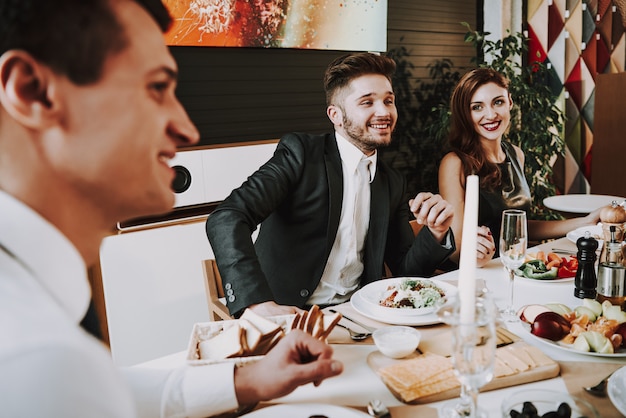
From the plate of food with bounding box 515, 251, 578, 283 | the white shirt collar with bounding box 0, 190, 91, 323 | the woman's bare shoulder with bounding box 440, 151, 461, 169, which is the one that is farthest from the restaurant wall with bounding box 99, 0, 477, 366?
the white shirt collar with bounding box 0, 190, 91, 323

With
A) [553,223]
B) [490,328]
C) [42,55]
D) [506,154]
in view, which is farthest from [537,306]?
[506,154]

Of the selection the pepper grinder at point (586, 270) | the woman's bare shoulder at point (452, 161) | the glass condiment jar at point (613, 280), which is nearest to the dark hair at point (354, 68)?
the woman's bare shoulder at point (452, 161)

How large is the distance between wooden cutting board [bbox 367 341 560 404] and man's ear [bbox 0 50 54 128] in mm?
776

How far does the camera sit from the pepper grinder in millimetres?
1514

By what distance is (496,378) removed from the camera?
1.04 m

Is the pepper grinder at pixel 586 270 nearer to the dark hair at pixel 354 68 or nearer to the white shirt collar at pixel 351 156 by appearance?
the white shirt collar at pixel 351 156

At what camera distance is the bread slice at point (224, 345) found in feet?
3.51

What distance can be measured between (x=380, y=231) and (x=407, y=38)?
2.51 metres

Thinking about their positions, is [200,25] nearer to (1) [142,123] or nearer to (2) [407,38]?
(2) [407,38]

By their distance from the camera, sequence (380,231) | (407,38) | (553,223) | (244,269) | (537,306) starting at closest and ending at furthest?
(537,306) → (244,269) → (380,231) → (553,223) → (407,38)

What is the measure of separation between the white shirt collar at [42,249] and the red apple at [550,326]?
103 cm

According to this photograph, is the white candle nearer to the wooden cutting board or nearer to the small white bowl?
the wooden cutting board

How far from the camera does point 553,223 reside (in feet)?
8.73

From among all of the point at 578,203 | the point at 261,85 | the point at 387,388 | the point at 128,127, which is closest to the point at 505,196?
the point at 578,203
